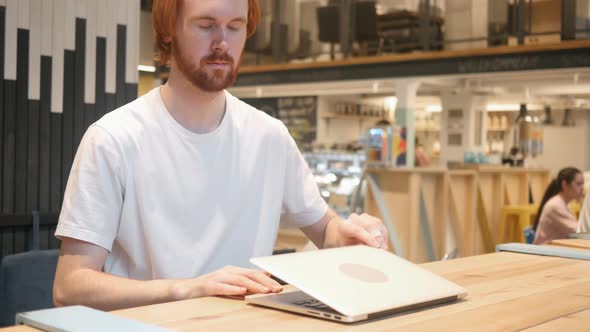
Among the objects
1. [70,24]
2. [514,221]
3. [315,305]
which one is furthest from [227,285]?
[514,221]

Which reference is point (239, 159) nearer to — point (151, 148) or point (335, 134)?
point (151, 148)

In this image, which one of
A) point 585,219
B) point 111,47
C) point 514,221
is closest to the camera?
point 111,47

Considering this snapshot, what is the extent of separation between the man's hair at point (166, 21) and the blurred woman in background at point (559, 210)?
17.2ft

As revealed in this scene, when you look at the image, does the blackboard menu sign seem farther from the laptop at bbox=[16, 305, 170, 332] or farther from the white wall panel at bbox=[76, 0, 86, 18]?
the laptop at bbox=[16, 305, 170, 332]

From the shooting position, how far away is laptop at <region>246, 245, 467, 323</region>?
3.13ft

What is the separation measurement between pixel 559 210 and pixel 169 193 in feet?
18.2

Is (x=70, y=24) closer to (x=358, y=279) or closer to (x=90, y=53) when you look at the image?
(x=90, y=53)

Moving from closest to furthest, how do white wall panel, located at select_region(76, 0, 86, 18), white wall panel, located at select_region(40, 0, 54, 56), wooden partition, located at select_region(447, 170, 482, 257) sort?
white wall panel, located at select_region(40, 0, 54, 56), white wall panel, located at select_region(76, 0, 86, 18), wooden partition, located at select_region(447, 170, 482, 257)

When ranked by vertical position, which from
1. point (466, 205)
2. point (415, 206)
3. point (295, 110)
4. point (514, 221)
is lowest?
point (514, 221)

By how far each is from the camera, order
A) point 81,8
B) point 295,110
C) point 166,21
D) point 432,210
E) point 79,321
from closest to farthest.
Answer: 1. point 79,321
2. point 166,21
3. point 81,8
4. point 432,210
5. point 295,110

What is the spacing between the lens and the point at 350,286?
0.99 metres

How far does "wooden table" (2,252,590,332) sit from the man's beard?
1.59 feet

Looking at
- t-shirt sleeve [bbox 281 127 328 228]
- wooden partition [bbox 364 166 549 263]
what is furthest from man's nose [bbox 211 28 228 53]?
wooden partition [bbox 364 166 549 263]

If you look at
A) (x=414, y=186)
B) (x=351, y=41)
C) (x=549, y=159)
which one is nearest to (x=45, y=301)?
(x=414, y=186)
